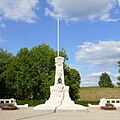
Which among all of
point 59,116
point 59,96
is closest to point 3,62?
point 59,96

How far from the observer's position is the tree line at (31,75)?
51.0 meters

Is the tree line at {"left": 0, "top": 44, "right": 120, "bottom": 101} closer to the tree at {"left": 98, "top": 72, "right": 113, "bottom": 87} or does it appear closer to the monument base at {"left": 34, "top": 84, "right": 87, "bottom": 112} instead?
the monument base at {"left": 34, "top": 84, "right": 87, "bottom": 112}

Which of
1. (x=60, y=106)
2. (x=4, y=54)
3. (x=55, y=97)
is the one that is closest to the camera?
(x=60, y=106)

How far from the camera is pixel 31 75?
5138 cm

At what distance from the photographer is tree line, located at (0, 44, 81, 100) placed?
51.0 meters

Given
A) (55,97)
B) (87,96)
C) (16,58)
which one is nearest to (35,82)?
(16,58)

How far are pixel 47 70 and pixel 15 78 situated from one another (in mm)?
6118

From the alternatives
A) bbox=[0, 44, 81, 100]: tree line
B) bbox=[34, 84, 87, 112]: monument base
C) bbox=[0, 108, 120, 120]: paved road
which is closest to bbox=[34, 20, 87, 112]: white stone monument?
bbox=[34, 84, 87, 112]: monument base

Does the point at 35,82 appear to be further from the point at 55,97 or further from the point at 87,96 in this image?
the point at 87,96

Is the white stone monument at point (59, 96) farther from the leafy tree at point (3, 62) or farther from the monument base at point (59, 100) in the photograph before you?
the leafy tree at point (3, 62)

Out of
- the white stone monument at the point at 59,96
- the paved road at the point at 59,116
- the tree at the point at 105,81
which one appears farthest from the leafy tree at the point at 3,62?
the tree at the point at 105,81

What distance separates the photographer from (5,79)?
171 ft

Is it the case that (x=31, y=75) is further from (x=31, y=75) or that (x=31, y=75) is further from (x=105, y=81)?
(x=105, y=81)

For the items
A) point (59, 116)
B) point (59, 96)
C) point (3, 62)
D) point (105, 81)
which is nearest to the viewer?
point (59, 116)
